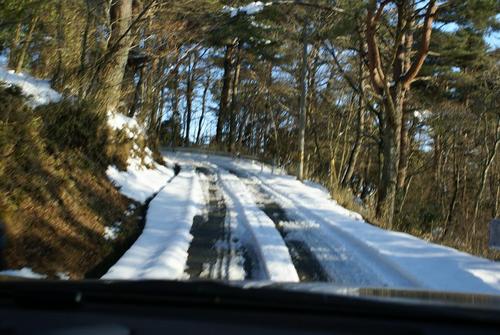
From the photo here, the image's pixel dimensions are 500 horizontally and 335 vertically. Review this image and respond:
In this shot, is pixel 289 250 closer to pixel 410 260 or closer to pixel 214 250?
pixel 214 250

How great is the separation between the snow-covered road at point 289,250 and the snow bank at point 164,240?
1 centimetres

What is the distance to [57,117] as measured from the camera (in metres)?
11.9

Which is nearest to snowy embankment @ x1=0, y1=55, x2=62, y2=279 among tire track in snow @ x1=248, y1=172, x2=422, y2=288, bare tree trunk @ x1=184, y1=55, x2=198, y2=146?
tire track in snow @ x1=248, y1=172, x2=422, y2=288

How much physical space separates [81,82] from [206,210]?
460 centimetres

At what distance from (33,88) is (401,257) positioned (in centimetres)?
768

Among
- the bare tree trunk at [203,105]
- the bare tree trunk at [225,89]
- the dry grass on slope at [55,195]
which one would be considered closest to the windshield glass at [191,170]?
the dry grass on slope at [55,195]

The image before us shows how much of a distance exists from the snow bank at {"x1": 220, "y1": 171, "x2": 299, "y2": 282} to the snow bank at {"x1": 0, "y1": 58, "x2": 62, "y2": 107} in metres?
4.46

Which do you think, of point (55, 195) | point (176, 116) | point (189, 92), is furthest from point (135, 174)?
point (176, 116)

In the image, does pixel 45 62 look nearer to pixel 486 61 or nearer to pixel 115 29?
pixel 115 29

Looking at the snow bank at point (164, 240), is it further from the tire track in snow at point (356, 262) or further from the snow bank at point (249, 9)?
the snow bank at point (249, 9)

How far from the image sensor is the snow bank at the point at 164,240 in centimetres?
732

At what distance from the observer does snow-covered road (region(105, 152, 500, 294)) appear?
7570 mm

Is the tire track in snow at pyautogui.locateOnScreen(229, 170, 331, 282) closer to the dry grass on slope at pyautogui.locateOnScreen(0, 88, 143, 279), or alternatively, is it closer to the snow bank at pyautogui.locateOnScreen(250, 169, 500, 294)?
the snow bank at pyautogui.locateOnScreen(250, 169, 500, 294)

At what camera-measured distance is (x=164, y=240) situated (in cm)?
936
